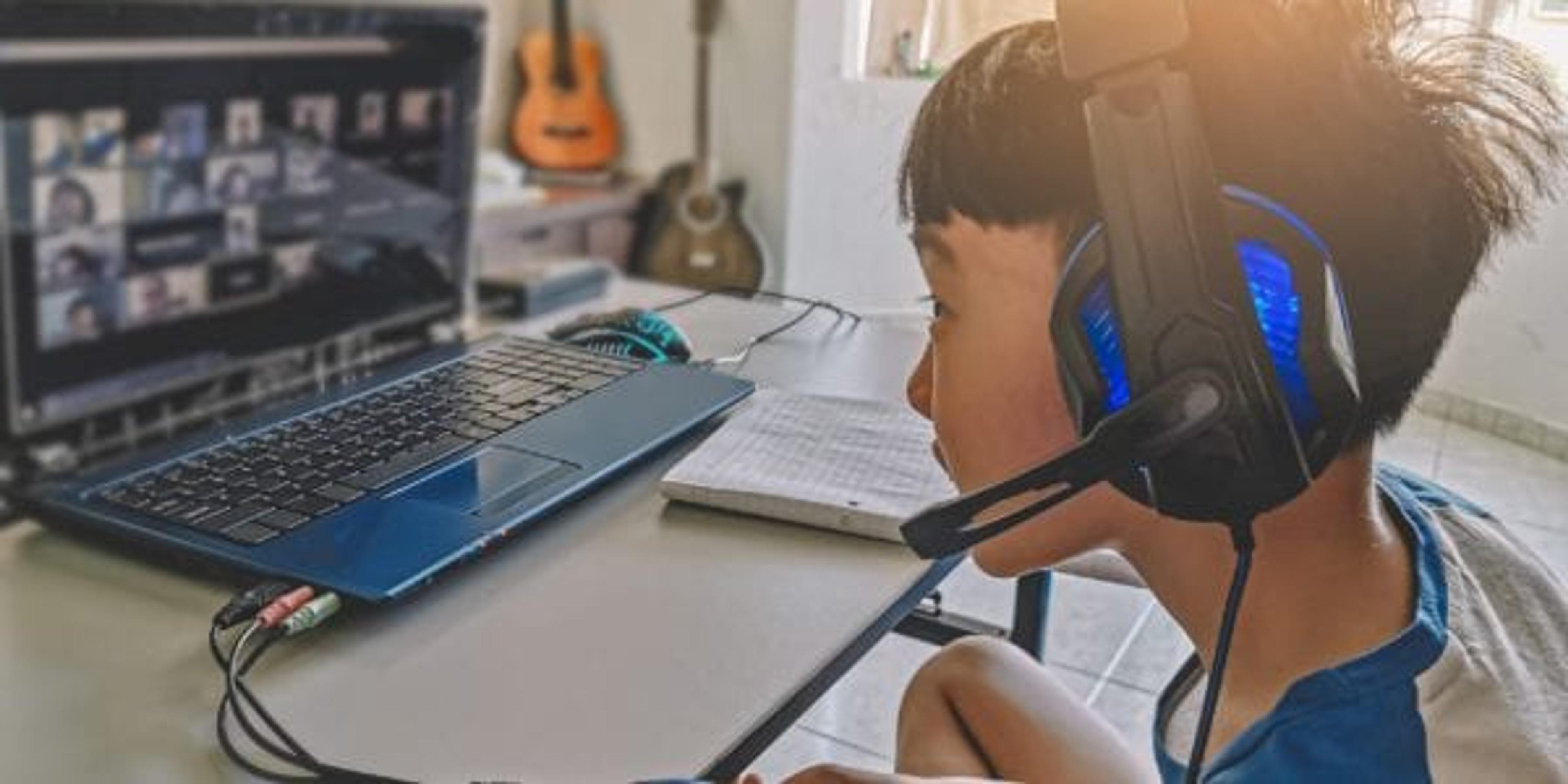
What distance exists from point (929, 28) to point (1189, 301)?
1184 mm

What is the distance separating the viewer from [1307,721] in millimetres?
578

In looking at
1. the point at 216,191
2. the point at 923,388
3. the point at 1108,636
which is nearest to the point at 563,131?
the point at 1108,636

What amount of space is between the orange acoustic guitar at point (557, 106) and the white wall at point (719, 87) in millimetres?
98

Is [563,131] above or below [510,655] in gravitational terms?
above

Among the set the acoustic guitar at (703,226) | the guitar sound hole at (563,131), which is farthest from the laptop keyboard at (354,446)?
the guitar sound hole at (563,131)

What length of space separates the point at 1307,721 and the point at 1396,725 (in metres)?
0.03

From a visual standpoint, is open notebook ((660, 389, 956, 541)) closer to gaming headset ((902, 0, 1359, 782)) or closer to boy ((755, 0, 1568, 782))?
boy ((755, 0, 1568, 782))

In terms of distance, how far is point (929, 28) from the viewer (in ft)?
5.41

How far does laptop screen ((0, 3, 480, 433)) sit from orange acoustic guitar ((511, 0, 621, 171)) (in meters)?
1.51

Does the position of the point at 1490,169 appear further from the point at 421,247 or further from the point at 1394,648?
the point at 421,247

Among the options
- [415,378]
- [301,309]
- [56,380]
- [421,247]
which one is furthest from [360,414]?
[421,247]

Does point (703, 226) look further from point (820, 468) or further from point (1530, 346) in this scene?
point (820, 468)

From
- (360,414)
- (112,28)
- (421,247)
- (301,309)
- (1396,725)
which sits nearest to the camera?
(1396,725)

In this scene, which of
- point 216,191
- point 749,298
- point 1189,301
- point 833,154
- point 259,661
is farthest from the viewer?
point 833,154
